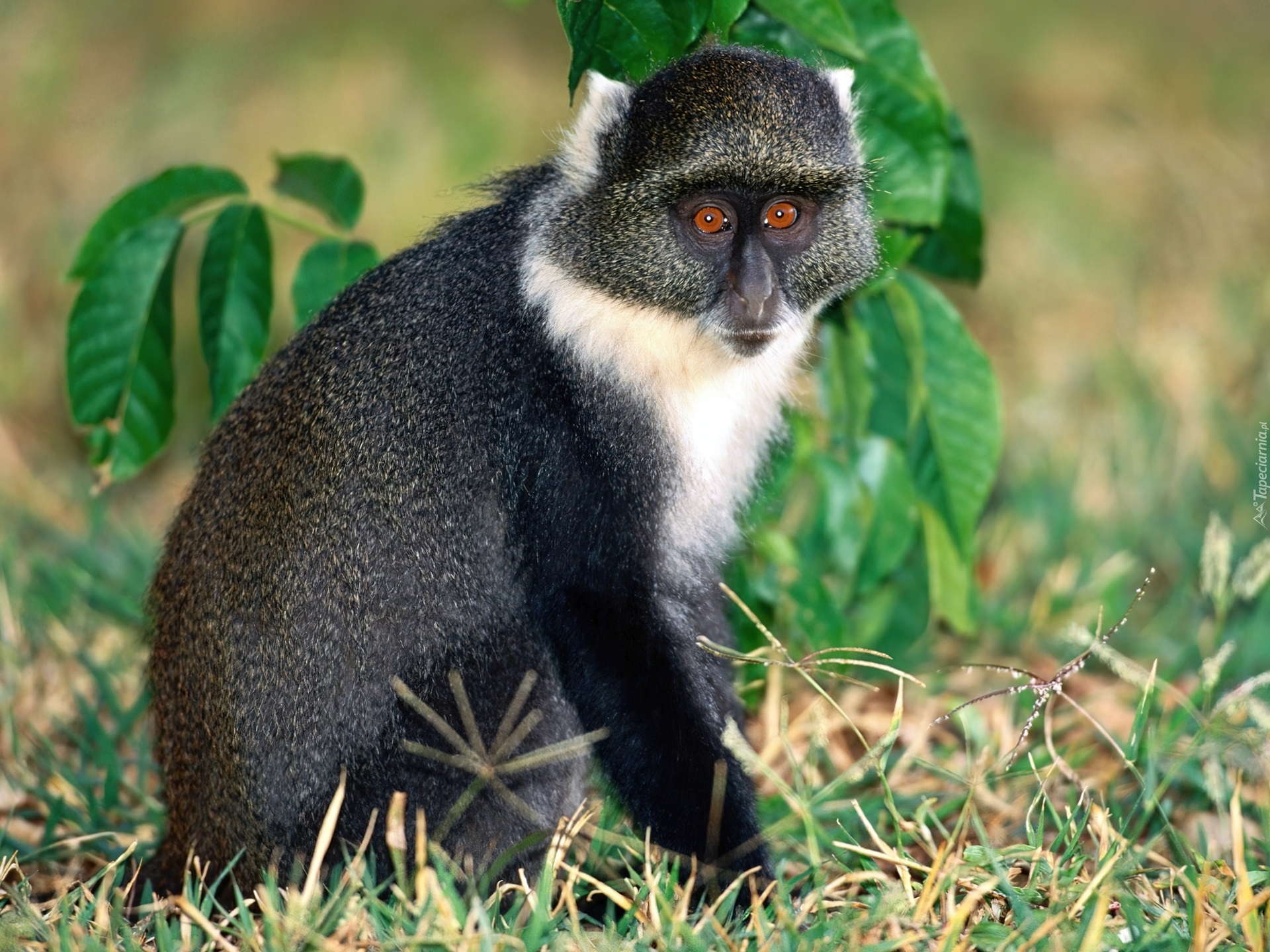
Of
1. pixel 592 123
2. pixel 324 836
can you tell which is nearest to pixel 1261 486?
pixel 592 123

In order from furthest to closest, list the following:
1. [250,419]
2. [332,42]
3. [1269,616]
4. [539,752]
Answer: [332,42] → [1269,616] → [250,419] → [539,752]

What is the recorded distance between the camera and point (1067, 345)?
8.52 metres

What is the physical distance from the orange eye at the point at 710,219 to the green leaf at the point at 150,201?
5.06 ft

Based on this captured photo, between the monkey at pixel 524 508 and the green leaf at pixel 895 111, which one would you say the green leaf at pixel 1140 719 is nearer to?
the monkey at pixel 524 508

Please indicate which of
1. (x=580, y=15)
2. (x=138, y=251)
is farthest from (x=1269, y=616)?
(x=138, y=251)

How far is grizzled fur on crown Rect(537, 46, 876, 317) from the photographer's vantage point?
11.6 feet

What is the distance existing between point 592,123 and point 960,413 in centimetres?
153

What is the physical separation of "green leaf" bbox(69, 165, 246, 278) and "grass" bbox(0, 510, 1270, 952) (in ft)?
5.11

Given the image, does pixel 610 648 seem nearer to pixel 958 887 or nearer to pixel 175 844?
pixel 958 887

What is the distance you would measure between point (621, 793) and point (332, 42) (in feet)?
27.2

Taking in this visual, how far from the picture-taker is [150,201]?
4215 mm

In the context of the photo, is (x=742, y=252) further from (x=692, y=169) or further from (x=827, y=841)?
(x=827, y=841)

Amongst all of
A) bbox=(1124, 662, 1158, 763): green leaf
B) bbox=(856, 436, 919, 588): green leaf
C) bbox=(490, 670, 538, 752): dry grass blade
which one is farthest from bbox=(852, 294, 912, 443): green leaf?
bbox=(490, 670, 538, 752): dry grass blade

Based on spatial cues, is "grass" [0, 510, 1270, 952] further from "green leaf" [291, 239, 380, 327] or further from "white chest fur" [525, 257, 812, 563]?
"green leaf" [291, 239, 380, 327]
